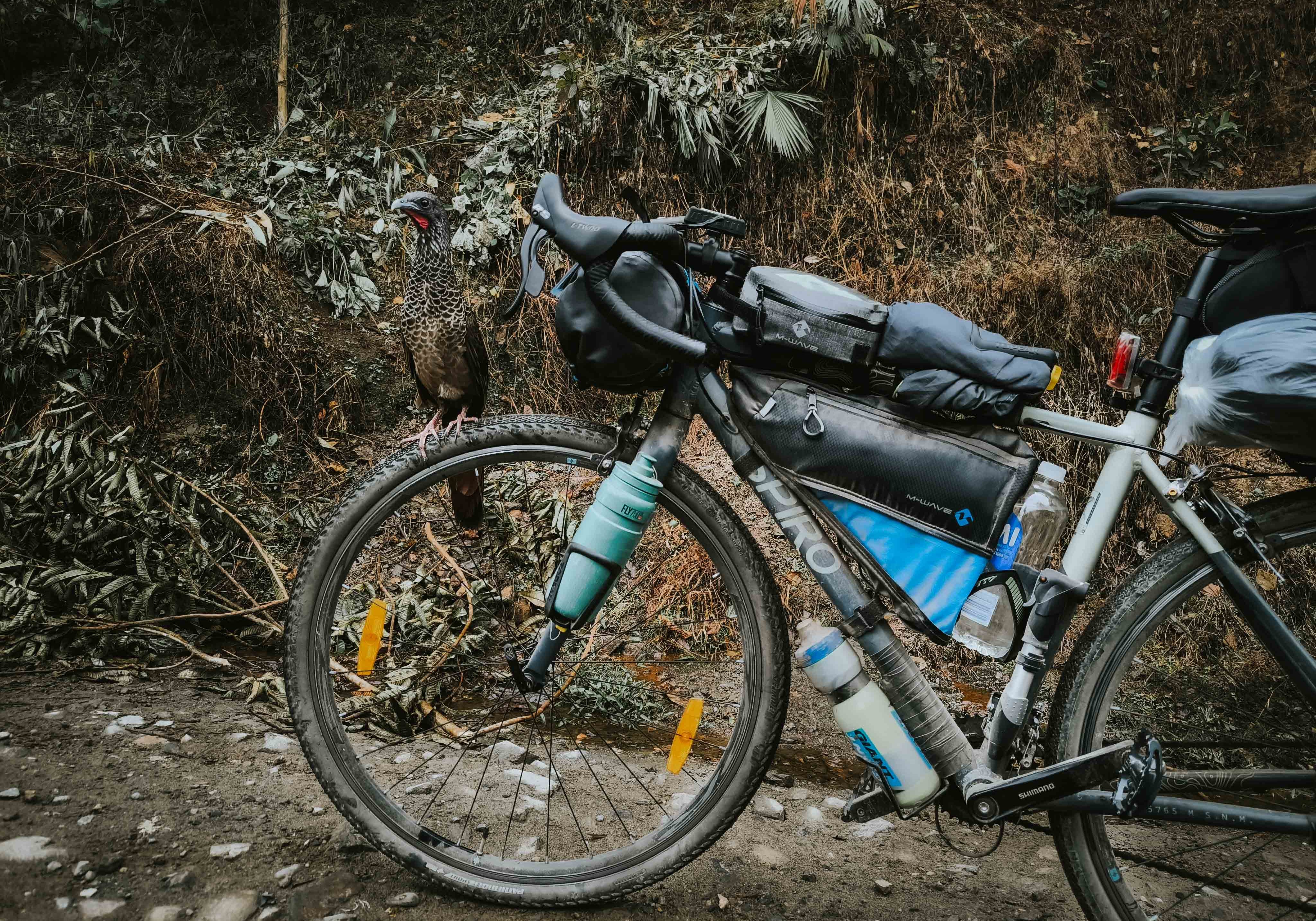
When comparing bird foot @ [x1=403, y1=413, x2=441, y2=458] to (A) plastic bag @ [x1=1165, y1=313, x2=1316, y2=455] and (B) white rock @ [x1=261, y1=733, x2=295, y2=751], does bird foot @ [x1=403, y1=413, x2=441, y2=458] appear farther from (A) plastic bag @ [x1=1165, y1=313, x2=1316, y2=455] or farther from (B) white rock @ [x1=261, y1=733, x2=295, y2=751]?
(A) plastic bag @ [x1=1165, y1=313, x2=1316, y2=455]

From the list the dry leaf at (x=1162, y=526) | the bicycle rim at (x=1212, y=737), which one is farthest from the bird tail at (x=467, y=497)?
the dry leaf at (x=1162, y=526)

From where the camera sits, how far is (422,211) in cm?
252

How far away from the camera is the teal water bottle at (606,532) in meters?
1.81

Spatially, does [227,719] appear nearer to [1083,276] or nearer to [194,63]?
[1083,276]

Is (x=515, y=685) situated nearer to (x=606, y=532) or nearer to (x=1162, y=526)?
(x=606, y=532)

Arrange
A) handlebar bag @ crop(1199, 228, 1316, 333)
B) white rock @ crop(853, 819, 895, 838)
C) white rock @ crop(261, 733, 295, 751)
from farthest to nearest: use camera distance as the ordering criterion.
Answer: white rock @ crop(261, 733, 295, 751), white rock @ crop(853, 819, 895, 838), handlebar bag @ crop(1199, 228, 1316, 333)

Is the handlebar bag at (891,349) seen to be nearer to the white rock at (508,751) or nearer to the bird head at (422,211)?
the bird head at (422,211)

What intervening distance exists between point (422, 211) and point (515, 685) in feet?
4.77

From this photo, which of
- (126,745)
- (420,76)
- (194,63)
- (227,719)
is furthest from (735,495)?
(194,63)

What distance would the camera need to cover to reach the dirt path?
1866 mm

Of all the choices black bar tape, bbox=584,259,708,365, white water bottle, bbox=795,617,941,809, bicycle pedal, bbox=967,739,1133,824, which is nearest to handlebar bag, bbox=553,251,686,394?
black bar tape, bbox=584,259,708,365

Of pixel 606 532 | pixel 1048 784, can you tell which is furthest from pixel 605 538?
pixel 1048 784

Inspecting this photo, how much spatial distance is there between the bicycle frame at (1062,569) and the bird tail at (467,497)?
59cm

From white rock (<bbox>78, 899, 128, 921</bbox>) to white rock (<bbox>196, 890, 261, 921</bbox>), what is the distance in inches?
6.8
